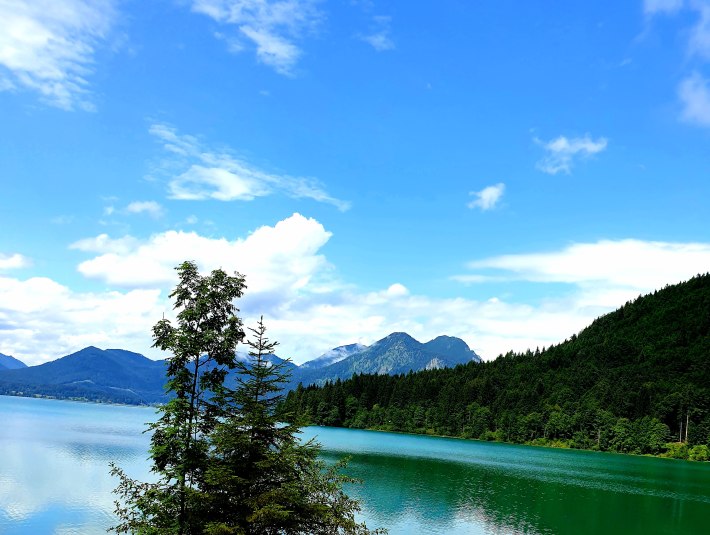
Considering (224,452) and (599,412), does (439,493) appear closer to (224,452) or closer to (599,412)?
(224,452)

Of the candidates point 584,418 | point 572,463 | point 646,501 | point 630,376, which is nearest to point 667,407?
point 584,418

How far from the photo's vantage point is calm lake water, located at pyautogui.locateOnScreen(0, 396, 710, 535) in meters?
45.6

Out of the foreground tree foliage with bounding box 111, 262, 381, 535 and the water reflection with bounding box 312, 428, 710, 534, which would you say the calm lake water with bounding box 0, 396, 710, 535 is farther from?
the foreground tree foliage with bounding box 111, 262, 381, 535

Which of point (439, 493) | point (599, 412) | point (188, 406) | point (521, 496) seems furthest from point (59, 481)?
point (599, 412)

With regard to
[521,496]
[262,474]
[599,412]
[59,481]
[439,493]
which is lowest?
[59,481]

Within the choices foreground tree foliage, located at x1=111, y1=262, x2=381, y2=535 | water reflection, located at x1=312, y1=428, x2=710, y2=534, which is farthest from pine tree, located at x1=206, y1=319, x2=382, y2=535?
water reflection, located at x1=312, y1=428, x2=710, y2=534

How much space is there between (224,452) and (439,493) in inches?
1891

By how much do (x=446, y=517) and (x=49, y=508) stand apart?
33.3 m

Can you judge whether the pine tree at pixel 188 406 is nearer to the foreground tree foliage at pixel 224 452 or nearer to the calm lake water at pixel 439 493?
the foreground tree foliage at pixel 224 452

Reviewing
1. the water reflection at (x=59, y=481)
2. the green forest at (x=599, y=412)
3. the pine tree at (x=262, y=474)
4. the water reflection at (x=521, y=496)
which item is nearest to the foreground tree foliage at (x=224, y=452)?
the pine tree at (x=262, y=474)

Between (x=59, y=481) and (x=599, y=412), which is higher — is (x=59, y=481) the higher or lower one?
the lower one

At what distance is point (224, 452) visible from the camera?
1978cm

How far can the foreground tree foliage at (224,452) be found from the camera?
18.9m

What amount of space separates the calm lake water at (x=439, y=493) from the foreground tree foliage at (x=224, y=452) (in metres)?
24.8
